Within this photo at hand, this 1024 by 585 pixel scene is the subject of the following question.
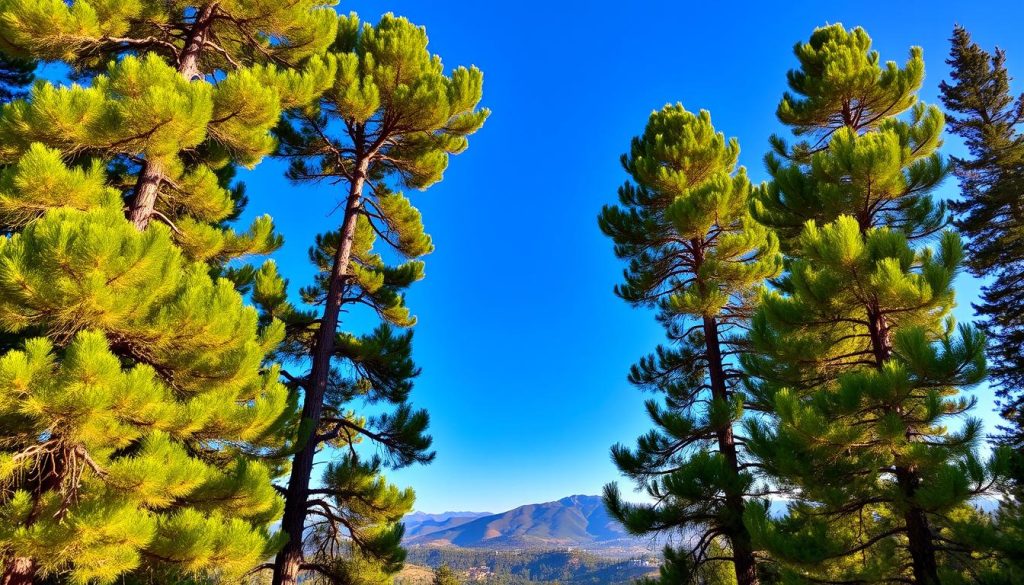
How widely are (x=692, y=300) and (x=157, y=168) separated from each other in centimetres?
738

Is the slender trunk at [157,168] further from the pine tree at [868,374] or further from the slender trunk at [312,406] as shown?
the pine tree at [868,374]

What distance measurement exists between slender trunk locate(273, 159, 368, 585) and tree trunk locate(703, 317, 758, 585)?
5.53 metres

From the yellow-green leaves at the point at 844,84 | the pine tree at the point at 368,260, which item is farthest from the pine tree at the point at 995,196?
the pine tree at the point at 368,260

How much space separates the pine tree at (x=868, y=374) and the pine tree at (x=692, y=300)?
1.12 meters

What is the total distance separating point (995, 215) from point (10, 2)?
1870cm

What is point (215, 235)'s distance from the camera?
20.7ft

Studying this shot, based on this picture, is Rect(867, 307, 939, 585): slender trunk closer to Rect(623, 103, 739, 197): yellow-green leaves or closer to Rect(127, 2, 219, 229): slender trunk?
Rect(623, 103, 739, 197): yellow-green leaves

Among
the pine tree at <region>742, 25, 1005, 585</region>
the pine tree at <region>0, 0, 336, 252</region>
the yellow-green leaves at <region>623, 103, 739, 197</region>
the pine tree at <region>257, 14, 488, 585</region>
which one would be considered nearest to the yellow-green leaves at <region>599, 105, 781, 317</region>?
the yellow-green leaves at <region>623, 103, 739, 197</region>

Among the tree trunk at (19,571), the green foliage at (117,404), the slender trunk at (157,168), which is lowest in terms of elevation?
the tree trunk at (19,571)

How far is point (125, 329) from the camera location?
3.83 meters

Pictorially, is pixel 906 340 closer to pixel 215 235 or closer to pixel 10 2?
pixel 215 235

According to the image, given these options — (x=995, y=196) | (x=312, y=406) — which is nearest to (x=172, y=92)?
(x=312, y=406)

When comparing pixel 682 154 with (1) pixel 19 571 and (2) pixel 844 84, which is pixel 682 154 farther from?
(1) pixel 19 571

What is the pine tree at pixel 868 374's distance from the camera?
4.25 meters
